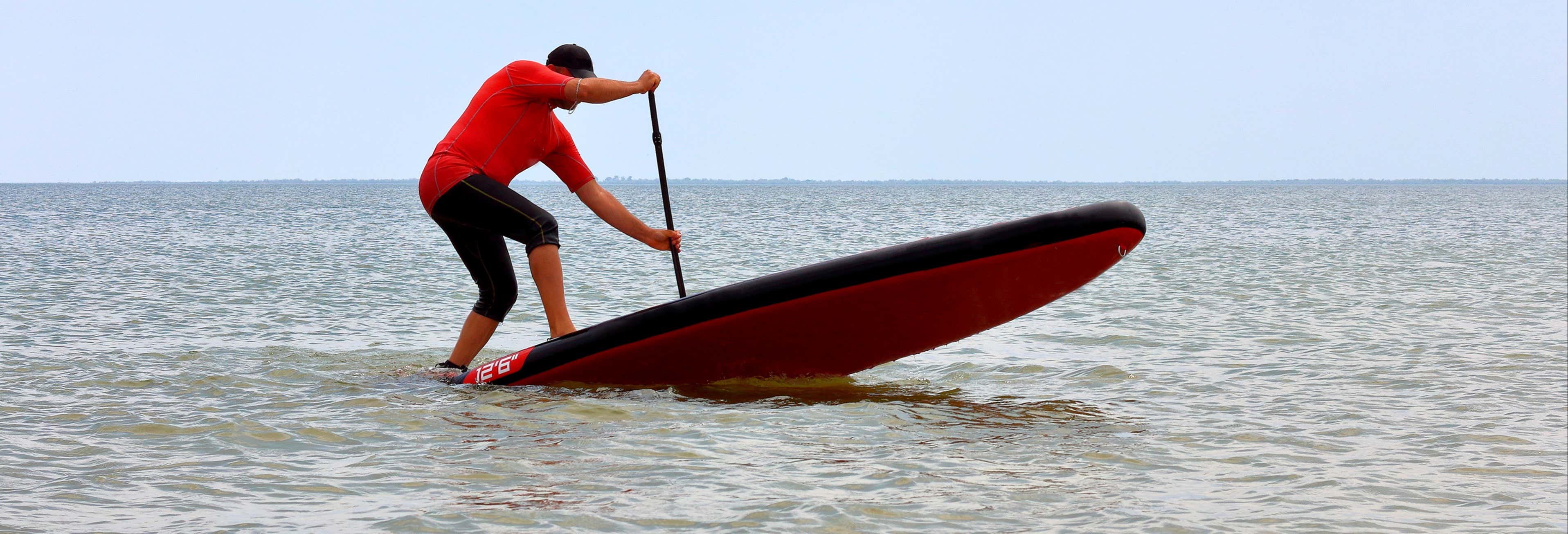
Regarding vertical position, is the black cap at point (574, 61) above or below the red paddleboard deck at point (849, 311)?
above

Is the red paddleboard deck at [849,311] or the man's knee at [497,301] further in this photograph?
the man's knee at [497,301]

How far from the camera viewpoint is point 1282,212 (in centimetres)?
5622

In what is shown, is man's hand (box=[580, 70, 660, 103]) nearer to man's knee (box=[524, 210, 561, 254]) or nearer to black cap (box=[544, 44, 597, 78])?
black cap (box=[544, 44, 597, 78])

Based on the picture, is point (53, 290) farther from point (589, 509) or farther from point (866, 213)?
point (866, 213)

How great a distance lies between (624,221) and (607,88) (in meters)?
0.77

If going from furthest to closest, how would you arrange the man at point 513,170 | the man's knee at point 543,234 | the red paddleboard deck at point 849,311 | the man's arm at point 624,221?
the man's arm at point 624,221
the man's knee at point 543,234
the man at point 513,170
the red paddleboard deck at point 849,311

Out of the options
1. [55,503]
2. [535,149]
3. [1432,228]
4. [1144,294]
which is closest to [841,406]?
[535,149]

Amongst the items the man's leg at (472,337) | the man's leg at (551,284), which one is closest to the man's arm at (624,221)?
the man's leg at (551,284)

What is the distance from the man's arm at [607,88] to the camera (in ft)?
17.3

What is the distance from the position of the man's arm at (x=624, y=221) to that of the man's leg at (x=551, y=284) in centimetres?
32

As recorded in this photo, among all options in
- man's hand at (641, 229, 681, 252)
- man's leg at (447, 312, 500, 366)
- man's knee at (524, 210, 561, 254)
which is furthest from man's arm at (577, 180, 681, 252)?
man's leg at (447, 312, 500, 366)

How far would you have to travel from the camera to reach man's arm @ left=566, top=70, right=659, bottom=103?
5.26 metres

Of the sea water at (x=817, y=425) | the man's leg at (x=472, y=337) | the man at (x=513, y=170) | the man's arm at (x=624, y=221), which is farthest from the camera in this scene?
the man's leg at (x=472, y=337)

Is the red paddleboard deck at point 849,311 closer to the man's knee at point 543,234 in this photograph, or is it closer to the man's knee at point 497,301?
the man's knee at point 497,301
